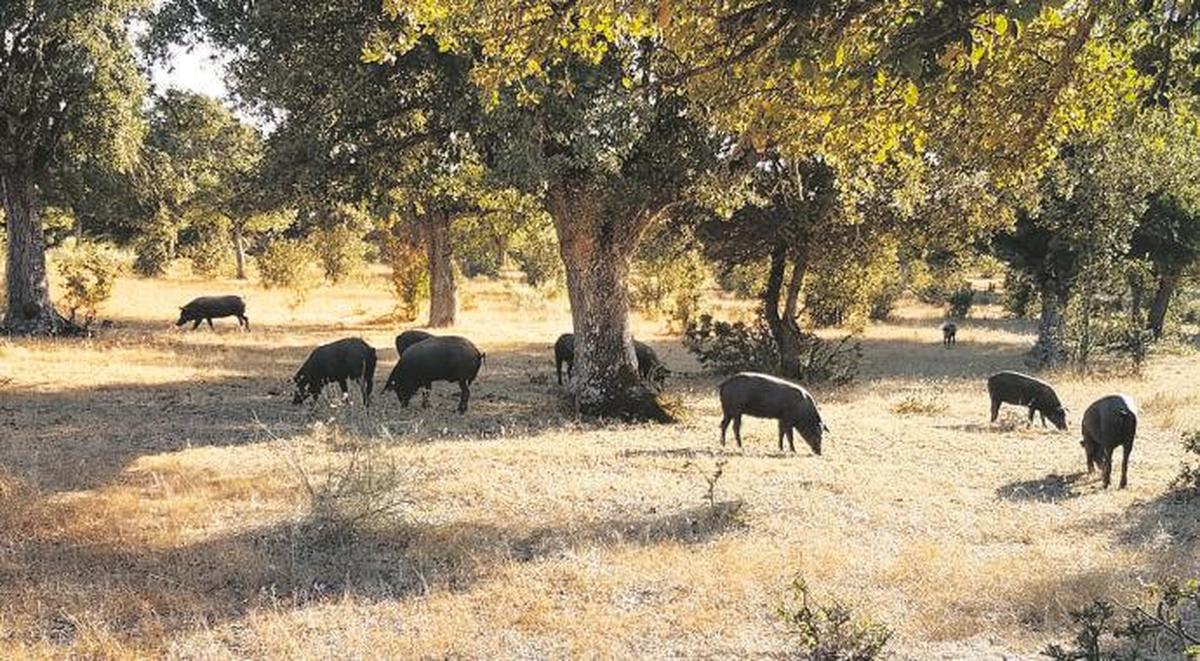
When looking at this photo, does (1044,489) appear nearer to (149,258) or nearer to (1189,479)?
(1189,479)

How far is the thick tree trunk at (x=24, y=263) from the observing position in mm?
22094

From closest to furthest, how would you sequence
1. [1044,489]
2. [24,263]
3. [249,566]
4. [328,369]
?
[249,566] → [1044,489] → [328,369] → [24,263]

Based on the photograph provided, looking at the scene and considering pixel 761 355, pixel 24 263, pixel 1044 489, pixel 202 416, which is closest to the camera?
pixel 1044 489

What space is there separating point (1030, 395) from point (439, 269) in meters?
22.0

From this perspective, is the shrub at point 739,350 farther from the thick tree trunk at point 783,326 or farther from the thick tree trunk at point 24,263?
the thick tree trunk at point 24,263

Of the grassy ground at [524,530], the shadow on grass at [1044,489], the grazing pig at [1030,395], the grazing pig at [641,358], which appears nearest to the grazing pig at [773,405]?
the grassy ground at [524,530]

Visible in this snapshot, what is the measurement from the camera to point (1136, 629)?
546cm

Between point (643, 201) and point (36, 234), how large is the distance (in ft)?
58.2

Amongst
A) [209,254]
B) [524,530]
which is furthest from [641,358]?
[209,254]

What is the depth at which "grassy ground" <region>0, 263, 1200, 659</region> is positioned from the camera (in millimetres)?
6371

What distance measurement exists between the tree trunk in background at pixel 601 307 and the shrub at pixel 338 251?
3468 centimetres

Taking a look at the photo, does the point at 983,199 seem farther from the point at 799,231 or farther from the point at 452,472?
the point at 452,472

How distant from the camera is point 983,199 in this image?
20531mm

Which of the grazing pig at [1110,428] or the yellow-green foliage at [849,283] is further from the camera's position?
the yellow-green foliage at [849,283]
